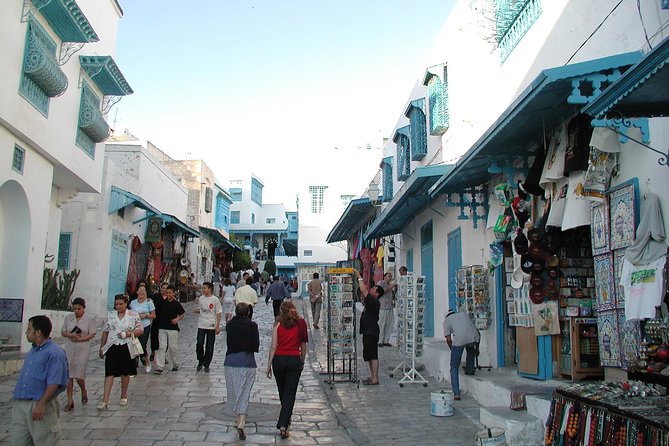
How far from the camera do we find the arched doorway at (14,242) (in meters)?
12.3

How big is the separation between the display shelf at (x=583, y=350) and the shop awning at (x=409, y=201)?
3491 mm

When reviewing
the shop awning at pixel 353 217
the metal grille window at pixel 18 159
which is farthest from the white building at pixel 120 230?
the shop awning at pixel 353 217

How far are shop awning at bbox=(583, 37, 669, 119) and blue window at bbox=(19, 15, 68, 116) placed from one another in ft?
33.5

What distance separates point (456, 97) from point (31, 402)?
10525 millimetres

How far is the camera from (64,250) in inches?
734

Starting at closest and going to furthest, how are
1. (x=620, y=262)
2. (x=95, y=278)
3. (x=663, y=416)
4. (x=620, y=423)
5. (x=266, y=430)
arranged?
(x=663, y=416), (x=620, y=423), (x=620, y=262), (x=266, y=430), (x=95, y=278)

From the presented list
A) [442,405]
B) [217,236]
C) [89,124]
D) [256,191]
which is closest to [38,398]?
[442,405]

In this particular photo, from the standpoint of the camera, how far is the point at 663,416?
464 centimetres

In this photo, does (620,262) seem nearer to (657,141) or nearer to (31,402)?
(657,141)

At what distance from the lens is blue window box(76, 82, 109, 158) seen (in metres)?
14.6

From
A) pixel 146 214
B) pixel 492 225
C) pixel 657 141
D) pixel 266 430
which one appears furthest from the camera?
pixel 146 214

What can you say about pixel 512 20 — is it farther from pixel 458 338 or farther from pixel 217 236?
pixel 217 236

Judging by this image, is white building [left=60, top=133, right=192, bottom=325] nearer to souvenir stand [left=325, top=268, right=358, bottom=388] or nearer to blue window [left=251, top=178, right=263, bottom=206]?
souvenir stand [left=325, top=268, right=358, bottom=388]

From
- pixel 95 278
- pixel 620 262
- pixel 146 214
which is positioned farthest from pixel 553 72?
pixel 146 214
